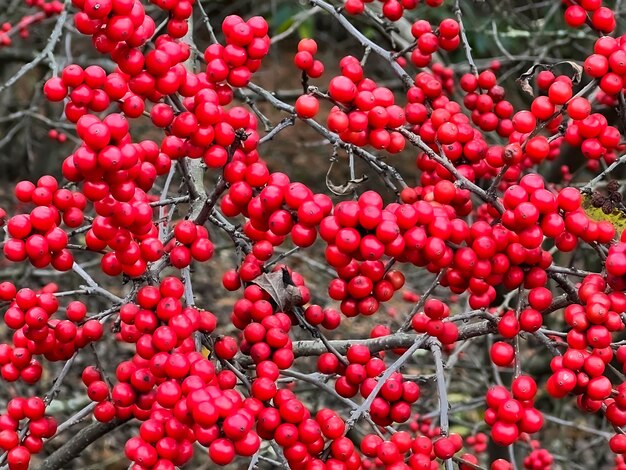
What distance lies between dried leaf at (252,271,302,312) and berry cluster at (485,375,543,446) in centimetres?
44

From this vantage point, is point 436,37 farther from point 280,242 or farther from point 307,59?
point 280,242

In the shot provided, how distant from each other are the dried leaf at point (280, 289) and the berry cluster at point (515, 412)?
0.44 m

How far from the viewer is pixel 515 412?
148 cm

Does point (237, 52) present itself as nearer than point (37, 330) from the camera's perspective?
Result: Yes

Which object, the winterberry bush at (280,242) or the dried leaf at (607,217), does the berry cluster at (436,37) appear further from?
the dried leaf at (607,217)

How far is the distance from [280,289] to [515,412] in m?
0.52

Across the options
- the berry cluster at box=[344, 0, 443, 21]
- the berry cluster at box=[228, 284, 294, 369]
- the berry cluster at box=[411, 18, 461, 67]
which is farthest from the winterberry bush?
the berry cluster at box=[344, 0, 443, 21]

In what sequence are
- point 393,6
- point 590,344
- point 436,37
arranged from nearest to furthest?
point 590,344
point 436,37
point 393,6

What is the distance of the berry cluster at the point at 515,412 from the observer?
1487 mm

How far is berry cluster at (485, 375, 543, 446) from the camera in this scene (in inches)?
58.6

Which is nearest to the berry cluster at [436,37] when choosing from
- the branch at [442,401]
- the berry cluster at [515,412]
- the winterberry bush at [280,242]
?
the winterberry bush at [280,242]

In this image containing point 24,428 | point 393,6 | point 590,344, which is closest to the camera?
point 590,344

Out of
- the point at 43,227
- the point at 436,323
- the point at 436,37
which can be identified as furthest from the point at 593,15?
the point at 43,227

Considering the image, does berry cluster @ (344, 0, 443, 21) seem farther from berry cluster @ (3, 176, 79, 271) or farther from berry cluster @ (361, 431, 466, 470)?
berry cluster @ (361, 431, 466, 470)
